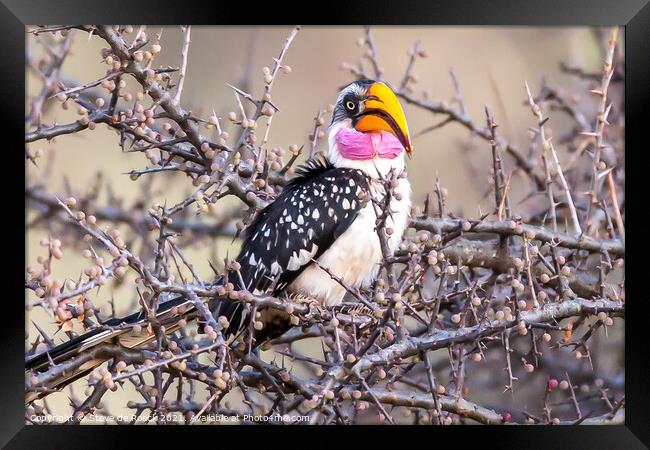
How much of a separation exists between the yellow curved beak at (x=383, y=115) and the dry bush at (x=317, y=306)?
10cm

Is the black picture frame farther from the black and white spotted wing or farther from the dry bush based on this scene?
the black and white spotted wing

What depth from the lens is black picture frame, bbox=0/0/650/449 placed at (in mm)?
2914

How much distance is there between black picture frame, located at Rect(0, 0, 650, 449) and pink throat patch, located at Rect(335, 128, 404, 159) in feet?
1.86

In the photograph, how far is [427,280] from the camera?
145 inches

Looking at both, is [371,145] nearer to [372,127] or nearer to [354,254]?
[372,127]

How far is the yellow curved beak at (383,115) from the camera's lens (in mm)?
3314
